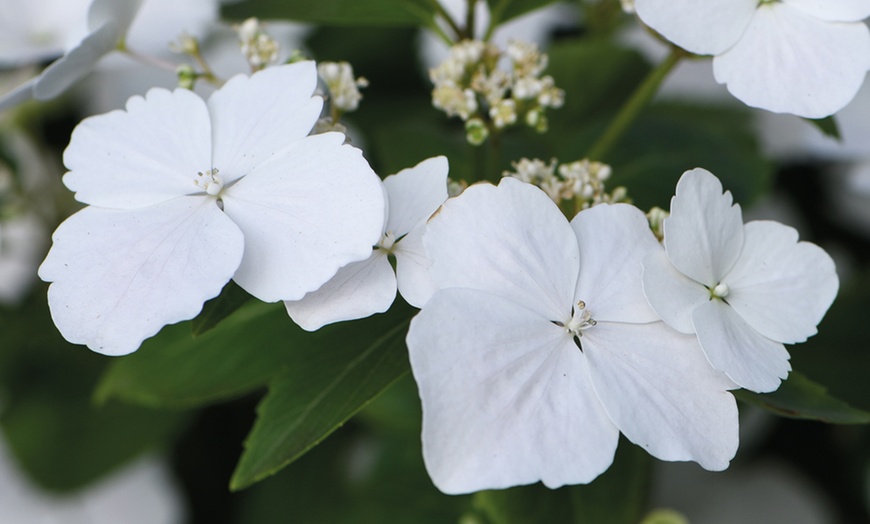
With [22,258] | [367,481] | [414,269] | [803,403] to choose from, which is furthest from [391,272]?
[22,258]

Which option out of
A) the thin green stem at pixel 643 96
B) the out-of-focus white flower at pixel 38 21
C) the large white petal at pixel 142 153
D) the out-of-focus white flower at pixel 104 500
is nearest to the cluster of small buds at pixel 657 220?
the thin green stem at pixel 643 96

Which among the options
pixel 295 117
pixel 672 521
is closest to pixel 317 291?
pixel 295 117

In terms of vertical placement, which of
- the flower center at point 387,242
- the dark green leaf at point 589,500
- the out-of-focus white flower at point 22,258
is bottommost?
the out-of-focus white flower at point 22,258

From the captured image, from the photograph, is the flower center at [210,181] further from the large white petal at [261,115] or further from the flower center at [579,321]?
the flower center at [579,321]

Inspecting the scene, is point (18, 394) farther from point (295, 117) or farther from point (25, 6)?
point (295, 117)

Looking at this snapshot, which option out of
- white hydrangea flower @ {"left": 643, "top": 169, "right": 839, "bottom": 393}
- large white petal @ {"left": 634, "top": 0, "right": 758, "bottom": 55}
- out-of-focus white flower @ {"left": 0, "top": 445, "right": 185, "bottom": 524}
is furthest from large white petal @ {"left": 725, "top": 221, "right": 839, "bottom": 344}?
out-of-focus white flower @ {"left": 0, "top": 445, "right": 185, "bottom": 524}

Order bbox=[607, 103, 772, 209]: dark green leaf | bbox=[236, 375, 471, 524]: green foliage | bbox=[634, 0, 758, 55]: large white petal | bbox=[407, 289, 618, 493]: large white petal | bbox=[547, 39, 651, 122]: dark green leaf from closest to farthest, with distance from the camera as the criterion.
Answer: bbox=[407, 289, 618, 493]: large white petal, bbox=[634, 0, 758, 55]: large white petal, bbox=[607, 103, 772, 209]: dark green leaf, bbox=[236, 375, 471, 524]: green foliage, bbox=[547, 39, 651, 122]: dark green leaf

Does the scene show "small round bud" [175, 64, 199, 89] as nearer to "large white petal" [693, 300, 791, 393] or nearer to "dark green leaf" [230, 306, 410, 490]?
"dark green leaf" [230, 306, 410, 490]
